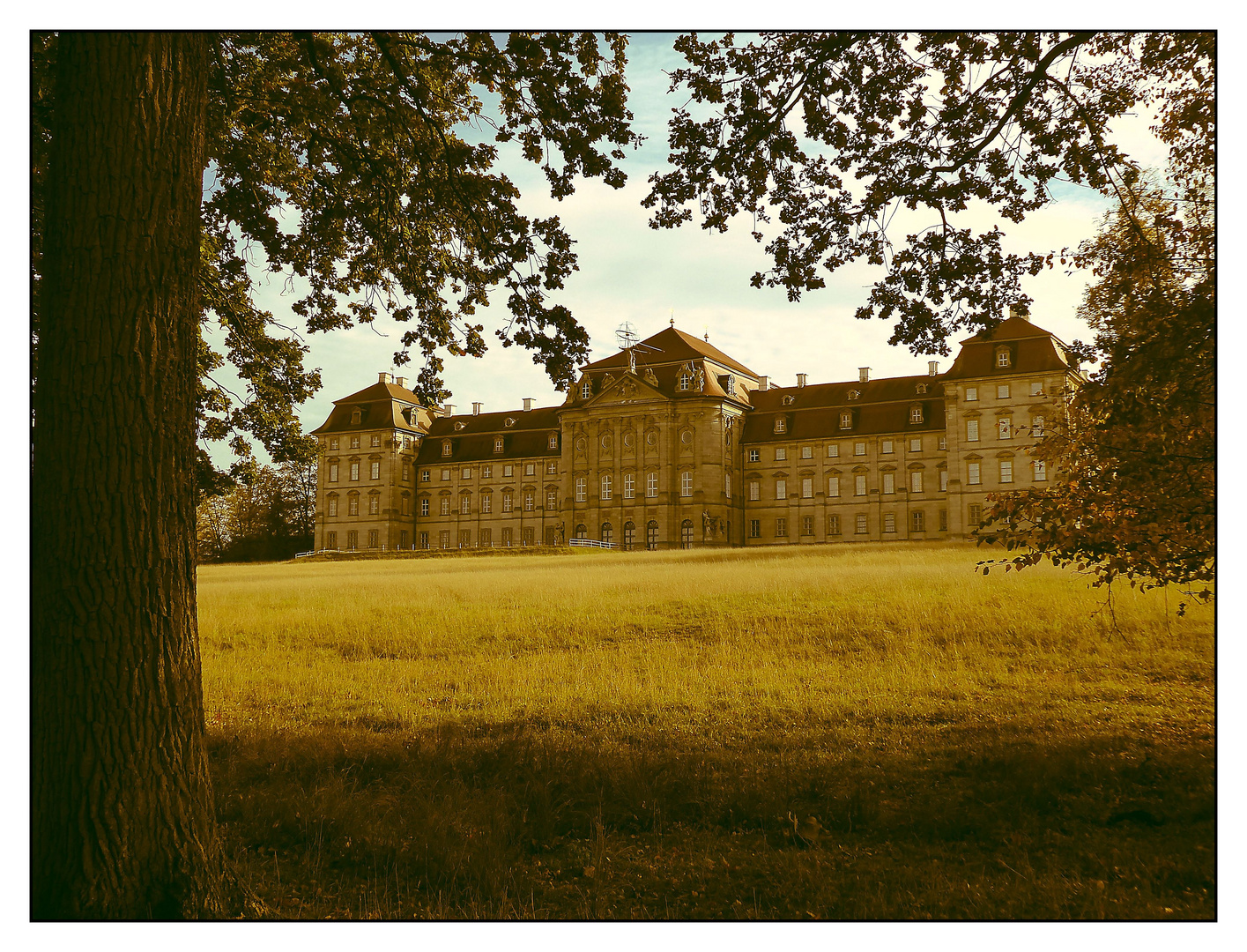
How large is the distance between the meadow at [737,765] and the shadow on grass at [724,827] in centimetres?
2

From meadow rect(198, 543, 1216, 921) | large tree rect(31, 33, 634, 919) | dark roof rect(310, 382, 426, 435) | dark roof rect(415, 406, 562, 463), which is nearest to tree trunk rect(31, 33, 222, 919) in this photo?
large tree rect(31, 33, 634, 919)

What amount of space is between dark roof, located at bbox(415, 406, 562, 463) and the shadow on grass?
6931 centimetres

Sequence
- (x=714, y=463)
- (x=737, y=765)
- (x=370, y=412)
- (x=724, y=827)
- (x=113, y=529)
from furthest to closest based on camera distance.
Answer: (x=370, y=412)
(x=714, y=463)
(x=737, y=765)
(x=724, y=827)
(x=113, y=529)

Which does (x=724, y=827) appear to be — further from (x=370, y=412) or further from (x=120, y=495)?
(x=370, y=412)

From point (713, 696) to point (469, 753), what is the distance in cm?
320

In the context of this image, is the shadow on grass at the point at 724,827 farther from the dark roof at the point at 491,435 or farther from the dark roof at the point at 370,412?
the dark roof at the point at 370,412

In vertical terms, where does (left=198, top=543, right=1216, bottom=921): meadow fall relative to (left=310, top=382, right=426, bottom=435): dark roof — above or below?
below

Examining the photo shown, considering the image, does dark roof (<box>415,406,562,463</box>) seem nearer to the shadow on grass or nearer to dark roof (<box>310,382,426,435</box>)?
dark roof (<box>310,382,426,435</box>)

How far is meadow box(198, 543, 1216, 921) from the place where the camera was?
4797 millimetres

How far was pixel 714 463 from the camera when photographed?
6638 cm

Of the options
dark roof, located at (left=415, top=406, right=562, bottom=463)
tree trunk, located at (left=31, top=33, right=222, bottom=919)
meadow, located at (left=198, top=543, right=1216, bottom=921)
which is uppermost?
dark roof, located at (left=415, top=406, right=562, bottom=463)

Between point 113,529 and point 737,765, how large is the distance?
492 centimetres

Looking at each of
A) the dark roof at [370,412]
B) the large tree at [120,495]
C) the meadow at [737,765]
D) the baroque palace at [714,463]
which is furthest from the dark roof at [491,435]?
the large tree at [120,495]

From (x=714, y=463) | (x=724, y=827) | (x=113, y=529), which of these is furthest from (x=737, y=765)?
(x=714, y=463)
